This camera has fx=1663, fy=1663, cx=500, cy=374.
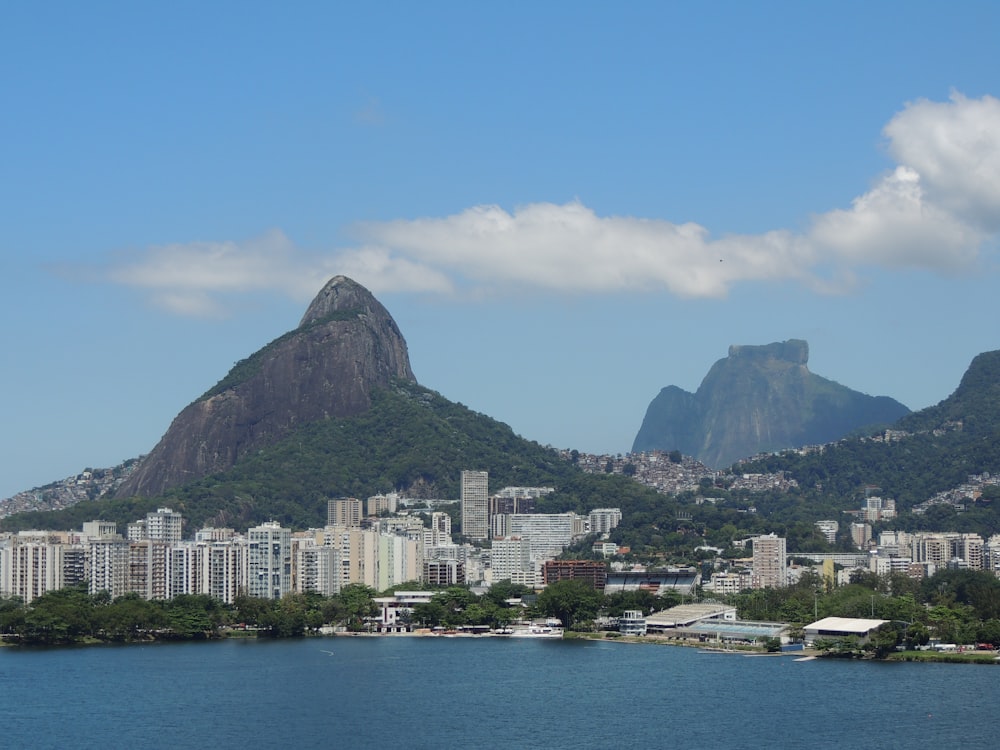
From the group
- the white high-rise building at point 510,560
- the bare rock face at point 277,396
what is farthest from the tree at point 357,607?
the bare rock face at point 277,396

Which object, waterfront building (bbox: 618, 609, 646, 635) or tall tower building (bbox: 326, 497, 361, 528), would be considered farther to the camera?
tall tower building (bbox: 326, 497, 361, 528)

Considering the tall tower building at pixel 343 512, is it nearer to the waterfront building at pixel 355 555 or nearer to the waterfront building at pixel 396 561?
the waterfront building at pixel 396 561

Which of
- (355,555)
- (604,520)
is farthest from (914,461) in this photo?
(355,555)

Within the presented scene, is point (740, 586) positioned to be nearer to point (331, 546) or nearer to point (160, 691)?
point (331, 546)

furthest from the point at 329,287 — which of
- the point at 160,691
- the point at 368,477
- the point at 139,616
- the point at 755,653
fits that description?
the point at 160,691

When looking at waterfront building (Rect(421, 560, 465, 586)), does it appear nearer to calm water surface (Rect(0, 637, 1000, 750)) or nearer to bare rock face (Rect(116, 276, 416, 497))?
calm water surface (Rect(0, 637, 1000, 750))

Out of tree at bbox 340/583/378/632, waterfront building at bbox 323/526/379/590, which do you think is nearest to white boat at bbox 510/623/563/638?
tree at bbox 340/583/378/632
